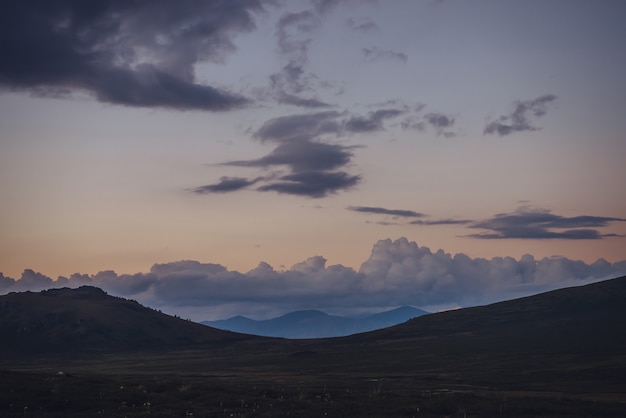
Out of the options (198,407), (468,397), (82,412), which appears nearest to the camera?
(82,412)

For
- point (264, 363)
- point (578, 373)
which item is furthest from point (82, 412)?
point (264, 363)

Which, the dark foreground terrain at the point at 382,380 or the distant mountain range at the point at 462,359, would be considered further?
the distant mountain range at the point at 462,359

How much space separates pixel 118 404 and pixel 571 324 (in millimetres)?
160218

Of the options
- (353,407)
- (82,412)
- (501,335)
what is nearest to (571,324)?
(501,335)

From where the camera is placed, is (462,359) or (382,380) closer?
(382,380)

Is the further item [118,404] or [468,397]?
[468,397]

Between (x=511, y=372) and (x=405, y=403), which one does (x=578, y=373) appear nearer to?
(x=511, y=372)

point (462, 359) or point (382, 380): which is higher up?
point (462, 359)

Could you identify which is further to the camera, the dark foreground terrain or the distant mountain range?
the distant mountain range

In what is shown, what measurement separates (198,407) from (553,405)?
26856 mm

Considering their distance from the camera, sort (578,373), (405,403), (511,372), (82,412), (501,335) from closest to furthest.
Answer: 1. (82,412)
2. (405,403)
3. (578,373)
4. (511,372)
5. (501,335)

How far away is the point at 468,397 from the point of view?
56.8 meters

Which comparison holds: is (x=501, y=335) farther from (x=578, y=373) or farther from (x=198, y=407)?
(x=198, y=407)

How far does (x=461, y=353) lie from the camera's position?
479ft
